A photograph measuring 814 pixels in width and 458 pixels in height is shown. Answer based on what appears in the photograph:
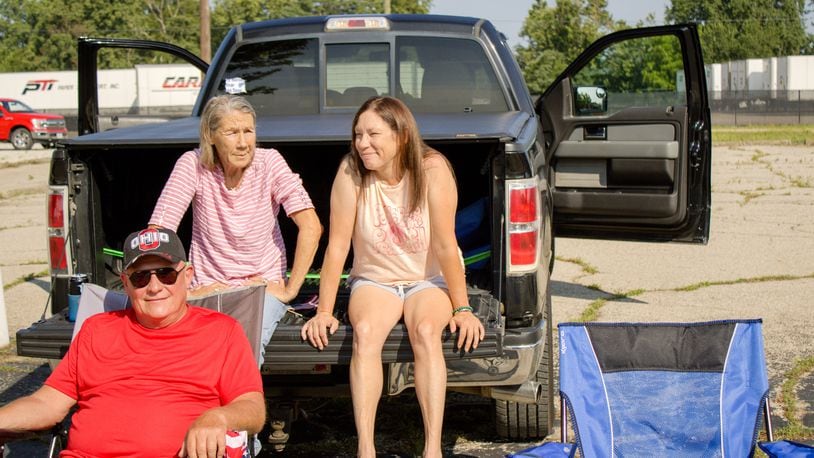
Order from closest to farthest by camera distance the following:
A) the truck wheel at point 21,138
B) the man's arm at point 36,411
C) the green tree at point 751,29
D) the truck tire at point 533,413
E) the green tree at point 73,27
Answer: the man's arm at point 36,411 < the truck tire at point 533,413 < the truck wheel at point 21,138 < the green tree at point 73,27 < the green tree at point 751,29

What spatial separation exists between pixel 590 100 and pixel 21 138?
92.0ft

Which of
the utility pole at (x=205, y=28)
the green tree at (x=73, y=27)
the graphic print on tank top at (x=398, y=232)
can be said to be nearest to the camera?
the graphic print on tank top at (x=398, y=232)

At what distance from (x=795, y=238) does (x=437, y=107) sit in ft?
20.9

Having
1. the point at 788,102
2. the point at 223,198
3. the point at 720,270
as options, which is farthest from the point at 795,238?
the point at 788,102

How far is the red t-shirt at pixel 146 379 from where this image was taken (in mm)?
3381

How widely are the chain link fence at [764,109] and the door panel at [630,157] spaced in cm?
3565

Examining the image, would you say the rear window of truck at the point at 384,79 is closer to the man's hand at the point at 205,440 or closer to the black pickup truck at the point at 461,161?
the black pickup truck at the point at 461,161

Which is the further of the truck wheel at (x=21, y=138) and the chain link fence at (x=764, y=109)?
the chain link fence at (x=764, y=109)

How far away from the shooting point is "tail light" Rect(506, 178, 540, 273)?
4094 millimetres

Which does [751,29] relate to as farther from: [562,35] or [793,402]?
[793,402]

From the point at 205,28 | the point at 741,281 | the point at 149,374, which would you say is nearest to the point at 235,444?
the point at 149,374

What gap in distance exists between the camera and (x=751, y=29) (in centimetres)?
8012

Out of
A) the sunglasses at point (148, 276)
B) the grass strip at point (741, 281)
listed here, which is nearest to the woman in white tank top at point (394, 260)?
the sunglasses at point (148, 276)

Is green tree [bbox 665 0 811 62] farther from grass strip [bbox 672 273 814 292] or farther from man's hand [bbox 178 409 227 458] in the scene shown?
man's hand [bbox 178 409 227 458]
